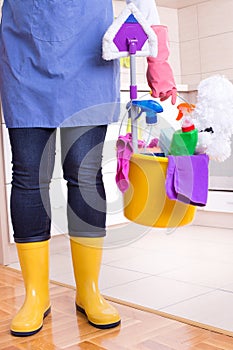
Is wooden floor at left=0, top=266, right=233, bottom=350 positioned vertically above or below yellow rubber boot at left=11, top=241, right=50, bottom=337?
below

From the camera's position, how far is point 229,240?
2480 mm

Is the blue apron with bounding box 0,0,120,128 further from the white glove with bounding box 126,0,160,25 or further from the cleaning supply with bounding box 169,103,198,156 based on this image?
the cleaning supply with bounding box 169,103,198,156

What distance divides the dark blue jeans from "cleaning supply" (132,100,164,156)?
0.13m

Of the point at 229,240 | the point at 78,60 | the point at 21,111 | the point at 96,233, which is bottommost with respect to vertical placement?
the point at 229,240

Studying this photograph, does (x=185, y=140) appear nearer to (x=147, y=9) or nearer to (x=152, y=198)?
(x=152, y=198)

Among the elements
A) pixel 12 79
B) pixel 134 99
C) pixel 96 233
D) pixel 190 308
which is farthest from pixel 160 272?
pixel 12 79

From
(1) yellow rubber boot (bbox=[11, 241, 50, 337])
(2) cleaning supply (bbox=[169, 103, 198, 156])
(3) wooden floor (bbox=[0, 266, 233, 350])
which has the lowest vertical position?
(3) wooden floor (bbox=[0, 266, 233, 350])

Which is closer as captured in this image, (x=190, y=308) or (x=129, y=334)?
(x=129, y=334)

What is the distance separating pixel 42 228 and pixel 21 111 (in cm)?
31

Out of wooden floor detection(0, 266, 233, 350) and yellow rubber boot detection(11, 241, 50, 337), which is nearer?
wooden floor detection(0, 266, 233, 350)

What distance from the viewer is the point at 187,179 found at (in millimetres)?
1291

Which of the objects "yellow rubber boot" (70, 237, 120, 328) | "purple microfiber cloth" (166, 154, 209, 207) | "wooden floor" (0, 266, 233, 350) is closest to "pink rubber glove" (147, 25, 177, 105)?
"purple microfiber cloth" (166, 154, 209, 207)

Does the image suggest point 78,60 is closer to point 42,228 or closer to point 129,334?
point 42,228

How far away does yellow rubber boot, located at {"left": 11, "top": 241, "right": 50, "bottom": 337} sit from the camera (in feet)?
4.38
